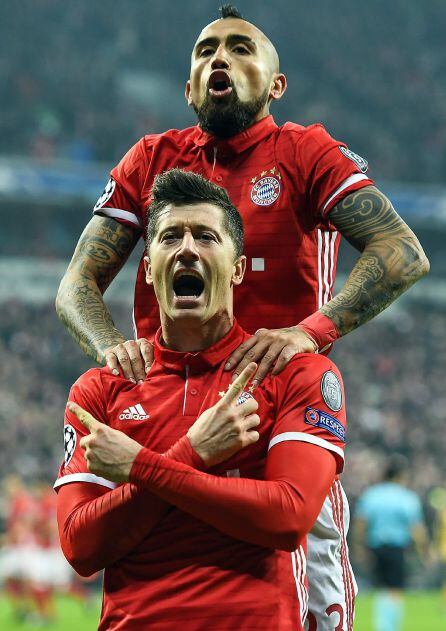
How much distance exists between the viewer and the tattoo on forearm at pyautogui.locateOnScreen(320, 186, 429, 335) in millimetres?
3854

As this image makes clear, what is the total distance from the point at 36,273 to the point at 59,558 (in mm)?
11880

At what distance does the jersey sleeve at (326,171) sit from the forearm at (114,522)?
1.35 metres

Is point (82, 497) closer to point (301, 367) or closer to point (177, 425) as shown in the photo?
point (177, 425)

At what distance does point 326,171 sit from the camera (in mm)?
3963

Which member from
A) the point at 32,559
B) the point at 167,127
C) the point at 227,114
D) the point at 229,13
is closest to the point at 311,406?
the point at 227,114

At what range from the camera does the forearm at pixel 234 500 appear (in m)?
2.80

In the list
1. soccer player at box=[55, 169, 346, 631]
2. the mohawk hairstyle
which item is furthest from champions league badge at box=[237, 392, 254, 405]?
the mohawk hairstyle

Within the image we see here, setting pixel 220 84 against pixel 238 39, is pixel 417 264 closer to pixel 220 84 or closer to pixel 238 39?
pixel 220 84

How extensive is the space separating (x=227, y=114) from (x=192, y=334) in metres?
1.13

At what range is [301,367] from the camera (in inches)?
125

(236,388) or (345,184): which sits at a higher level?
(345,184)

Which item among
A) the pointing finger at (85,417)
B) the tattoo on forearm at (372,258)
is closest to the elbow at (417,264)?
the tattoo on forearm at (372,258)

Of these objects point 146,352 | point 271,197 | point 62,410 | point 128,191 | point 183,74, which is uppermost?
point 183,74

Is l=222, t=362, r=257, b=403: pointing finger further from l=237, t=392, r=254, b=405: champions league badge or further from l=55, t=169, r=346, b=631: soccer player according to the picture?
l=237, t=392, r=254, b=405: champions league badge
